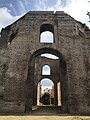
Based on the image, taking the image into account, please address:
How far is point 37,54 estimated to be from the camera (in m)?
12.4

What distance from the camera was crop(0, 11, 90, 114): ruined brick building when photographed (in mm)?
10320

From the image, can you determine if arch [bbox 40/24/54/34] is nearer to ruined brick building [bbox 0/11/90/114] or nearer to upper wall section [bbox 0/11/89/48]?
ruined brick building [bbox 0/11/90/114]

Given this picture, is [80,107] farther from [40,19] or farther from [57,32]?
[40,19]

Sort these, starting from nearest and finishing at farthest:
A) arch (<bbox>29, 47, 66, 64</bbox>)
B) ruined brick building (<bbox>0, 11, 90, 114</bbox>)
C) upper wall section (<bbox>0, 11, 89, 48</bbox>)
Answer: ruined brick building (<bbox>0, 11, 90, 114</bbox>) < arch (<bbox>29, 47, 66, 64</bbox>) < upper wall section (<bbox>0, 11, 89, 48</bbox>)

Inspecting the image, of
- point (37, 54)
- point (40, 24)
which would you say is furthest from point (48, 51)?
point (40, 24)

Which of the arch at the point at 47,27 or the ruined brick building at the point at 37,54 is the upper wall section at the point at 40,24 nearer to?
the ruined brick building at the point at 37,54

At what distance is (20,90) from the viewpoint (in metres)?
10.5

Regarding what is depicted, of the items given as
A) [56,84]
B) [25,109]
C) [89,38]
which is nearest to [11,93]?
[25,109]

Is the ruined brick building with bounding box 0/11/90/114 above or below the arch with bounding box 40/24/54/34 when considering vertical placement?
below

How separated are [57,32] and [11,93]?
6112 mm

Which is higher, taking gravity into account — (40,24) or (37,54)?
(40,24)

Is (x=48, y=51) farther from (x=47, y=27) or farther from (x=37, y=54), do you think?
(x=47, y=27)

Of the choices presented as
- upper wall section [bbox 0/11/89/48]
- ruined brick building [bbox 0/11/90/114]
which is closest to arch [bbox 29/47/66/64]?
ruined brick building [bbox 0/11/90/114]

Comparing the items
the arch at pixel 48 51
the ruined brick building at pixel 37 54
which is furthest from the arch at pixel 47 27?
the arch at pixel 48 51
